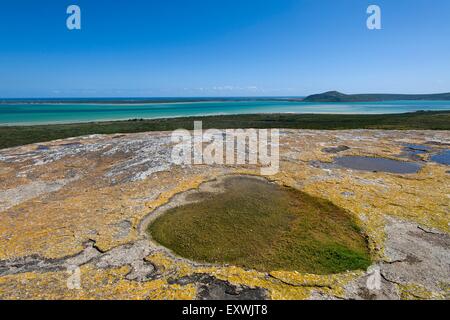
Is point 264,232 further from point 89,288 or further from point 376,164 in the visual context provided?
point 376,164

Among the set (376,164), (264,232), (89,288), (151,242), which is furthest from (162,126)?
(89,288)

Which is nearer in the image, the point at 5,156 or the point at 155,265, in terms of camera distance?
the point at 155,265

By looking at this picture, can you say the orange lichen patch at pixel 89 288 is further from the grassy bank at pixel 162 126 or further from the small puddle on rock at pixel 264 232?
the grassy bank at pixel 162 126

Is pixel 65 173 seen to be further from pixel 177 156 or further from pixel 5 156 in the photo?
pixel 5 156

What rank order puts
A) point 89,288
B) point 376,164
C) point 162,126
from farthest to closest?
point 162,126
point 376,164
point 89,288

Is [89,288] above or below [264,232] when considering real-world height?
below
